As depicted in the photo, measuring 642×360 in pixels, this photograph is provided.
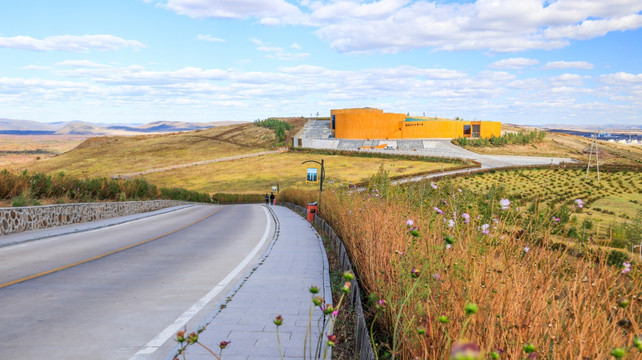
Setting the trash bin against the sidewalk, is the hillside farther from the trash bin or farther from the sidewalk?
the sidewalk

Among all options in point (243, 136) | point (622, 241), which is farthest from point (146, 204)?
point (243, 136)

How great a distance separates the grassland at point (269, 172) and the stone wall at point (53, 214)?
127 ft

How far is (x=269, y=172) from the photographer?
76.5 metres

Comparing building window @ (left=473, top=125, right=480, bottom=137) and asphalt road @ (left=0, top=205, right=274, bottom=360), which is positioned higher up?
building window @ (left=473, top=125, right=480, bottom=137)

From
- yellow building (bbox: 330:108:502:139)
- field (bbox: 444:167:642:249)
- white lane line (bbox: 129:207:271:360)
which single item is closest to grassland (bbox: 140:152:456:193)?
field (bbox: 444:167:642:249)

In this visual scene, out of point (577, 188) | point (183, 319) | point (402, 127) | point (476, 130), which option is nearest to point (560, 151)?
point (476, 130)

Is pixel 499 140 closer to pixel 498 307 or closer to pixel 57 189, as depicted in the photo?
pixel 57 189

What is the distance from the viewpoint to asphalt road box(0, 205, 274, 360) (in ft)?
18.1

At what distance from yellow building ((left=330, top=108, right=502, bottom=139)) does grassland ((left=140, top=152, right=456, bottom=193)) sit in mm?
15001

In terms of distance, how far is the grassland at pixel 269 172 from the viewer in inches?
2520

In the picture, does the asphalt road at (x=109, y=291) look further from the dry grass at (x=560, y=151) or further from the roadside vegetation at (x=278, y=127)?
the roadside vegetation at (x=278, y=127)

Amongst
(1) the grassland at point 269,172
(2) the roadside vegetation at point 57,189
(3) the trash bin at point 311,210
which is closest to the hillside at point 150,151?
(1) the grassland at point 269,172

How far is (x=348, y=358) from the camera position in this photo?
5.08 m

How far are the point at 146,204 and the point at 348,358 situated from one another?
26188 millimetres
